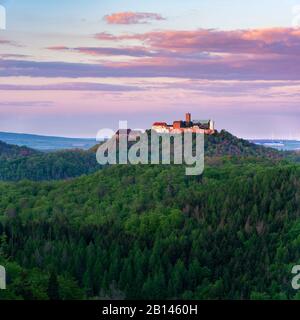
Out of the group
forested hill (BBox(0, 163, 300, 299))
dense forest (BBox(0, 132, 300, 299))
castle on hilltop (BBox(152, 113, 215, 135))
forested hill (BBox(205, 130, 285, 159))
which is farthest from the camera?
forested hill (BBox(205, 130, 285, 159))

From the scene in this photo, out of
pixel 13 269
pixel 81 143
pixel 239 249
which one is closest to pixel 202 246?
pixel 239 249

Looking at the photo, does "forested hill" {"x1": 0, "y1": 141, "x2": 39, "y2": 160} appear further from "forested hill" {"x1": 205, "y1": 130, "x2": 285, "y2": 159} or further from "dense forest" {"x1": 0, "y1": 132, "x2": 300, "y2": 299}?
"dense forest" {"x1": 0, "y1": 132, "x2": 300, "y2": 299}

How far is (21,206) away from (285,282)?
51.8 m

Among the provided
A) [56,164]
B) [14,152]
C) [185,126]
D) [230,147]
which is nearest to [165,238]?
[185,126]

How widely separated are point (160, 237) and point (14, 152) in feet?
425

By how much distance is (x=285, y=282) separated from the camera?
5647 centimetres

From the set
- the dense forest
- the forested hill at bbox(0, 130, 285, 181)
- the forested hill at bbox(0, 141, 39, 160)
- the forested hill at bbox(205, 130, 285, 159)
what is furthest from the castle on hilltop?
the forested hill at bbox(0, 141, 39, 160)

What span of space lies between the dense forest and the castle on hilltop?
38.8 ft

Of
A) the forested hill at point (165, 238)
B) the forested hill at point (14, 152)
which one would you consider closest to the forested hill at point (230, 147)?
the forested hill at point (165, 238)

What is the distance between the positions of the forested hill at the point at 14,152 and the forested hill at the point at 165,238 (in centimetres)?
8158

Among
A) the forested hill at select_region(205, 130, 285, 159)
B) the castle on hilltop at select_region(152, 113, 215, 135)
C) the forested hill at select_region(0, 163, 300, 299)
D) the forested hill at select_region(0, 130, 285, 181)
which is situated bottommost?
the forested hill at select_region(0, 163, 300, 299)

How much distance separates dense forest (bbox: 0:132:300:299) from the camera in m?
53.4

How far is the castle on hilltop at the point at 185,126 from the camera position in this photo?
116606mm

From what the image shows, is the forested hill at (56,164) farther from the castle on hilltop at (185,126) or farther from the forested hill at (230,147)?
the castle on hilltop at (185,126)
